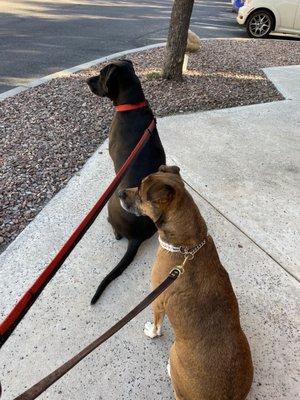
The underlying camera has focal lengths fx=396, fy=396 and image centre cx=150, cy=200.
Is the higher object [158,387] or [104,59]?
[104,59]

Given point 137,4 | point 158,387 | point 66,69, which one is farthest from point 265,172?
point 137,4

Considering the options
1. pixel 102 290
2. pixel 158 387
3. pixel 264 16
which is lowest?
pixel 158 387

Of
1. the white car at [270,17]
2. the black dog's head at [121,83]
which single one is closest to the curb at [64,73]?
the black dog's head at [121,83]

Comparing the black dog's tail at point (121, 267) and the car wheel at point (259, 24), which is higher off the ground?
the car wheel at point (259, 24)

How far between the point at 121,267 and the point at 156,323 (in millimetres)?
537

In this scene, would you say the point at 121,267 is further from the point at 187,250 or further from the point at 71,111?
the point at 71,111

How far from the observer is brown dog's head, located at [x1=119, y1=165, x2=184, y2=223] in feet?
6.94

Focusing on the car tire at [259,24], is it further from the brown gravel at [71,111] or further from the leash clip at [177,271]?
the leash clip at [177,271]

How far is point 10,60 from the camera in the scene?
777cm

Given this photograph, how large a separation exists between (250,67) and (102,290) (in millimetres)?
6319

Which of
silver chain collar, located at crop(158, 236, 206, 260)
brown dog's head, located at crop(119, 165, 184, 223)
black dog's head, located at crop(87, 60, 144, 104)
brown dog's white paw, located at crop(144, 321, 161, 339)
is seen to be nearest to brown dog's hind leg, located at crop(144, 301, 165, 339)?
brown dog's white paw, located at crop(144, 321, 161, 339)

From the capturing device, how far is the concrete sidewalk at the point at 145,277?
94.2 inches

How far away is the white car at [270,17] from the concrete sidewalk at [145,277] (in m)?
7.98

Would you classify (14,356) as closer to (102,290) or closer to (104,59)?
(102,290)
